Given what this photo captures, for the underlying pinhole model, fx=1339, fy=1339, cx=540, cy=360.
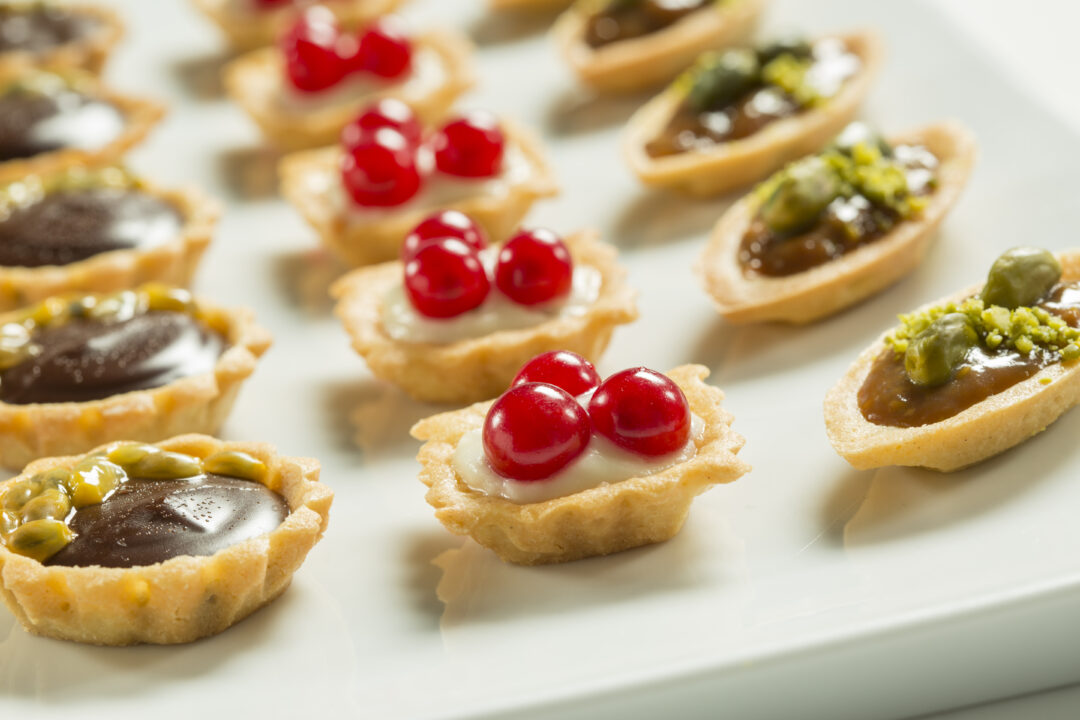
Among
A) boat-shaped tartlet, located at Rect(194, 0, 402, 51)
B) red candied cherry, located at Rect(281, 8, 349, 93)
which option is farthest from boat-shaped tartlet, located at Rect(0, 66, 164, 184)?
boat-shaped tartlet, located at Rect(194, 0, 402, 51)

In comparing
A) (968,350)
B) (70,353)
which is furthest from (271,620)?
(968,350)

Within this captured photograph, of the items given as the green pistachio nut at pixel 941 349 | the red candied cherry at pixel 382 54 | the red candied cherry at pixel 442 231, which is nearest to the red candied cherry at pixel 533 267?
the red candied cherry at pixel 442 231

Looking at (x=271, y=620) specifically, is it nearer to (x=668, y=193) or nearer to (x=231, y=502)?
(x=231, y=502)

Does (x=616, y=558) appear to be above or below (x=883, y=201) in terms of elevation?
below

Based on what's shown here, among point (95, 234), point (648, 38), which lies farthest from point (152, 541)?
point (648, 38)

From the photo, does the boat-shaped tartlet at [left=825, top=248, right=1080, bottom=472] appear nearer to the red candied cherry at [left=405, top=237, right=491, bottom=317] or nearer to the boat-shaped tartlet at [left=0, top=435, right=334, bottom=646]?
the red candied cherry at [left=405, top=237, right=491, bottom=317]

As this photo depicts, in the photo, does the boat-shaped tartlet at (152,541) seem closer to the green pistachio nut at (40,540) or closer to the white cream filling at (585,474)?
the green pistachio nut at (40,540)
